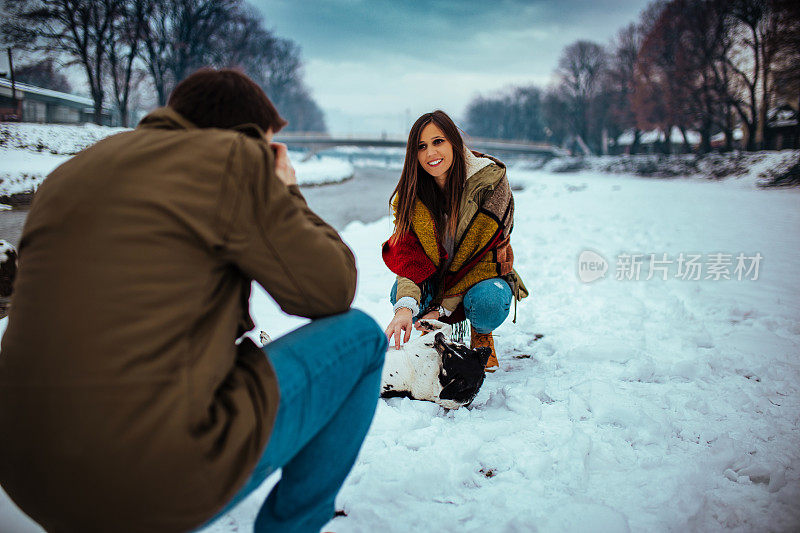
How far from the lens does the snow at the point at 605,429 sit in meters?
1.53

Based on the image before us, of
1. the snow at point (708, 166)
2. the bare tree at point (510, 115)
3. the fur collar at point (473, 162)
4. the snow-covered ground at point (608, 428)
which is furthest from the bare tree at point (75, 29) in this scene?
the bare tree at point (510, 115)

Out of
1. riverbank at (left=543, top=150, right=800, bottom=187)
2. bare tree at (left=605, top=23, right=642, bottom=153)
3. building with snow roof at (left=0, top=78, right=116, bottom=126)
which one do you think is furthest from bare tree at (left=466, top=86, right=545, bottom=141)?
building with snow roof at (left=0, top=78, right=116, bottom=126)

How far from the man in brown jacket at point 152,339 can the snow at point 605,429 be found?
77 centimetres

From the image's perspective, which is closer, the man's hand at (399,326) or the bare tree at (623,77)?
the man's hand at (399,326)

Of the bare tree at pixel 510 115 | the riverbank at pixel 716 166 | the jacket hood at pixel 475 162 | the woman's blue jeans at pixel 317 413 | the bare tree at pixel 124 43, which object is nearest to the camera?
the woman's blue jeans at pixel 317 413

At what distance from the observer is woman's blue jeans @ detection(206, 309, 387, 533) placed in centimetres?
100

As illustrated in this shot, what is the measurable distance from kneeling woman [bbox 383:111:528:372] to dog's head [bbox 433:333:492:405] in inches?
15.1

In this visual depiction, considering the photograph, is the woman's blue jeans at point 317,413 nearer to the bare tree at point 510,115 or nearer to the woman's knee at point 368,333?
the woman's knee at point 368,333

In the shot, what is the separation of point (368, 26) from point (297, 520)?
11.7 metres

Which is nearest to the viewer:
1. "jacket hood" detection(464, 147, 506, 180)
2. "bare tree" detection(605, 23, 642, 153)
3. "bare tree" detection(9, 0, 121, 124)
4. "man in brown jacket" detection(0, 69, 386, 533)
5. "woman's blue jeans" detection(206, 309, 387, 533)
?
"man in brown jacket" detection(0, 69, 386, 533)

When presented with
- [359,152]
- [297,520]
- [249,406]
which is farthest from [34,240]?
[359,152]

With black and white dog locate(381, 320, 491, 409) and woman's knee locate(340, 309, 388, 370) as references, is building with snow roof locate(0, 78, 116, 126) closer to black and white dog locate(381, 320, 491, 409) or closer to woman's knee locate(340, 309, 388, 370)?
black and white dog locate(381, 320, 491, 409)

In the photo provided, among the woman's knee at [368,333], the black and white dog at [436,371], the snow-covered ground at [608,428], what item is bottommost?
the snow-covered ground at [608,428]

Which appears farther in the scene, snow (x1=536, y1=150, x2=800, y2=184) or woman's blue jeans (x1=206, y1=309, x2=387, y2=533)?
snow (x1=536, y1=150, x2=800, y2=184)
